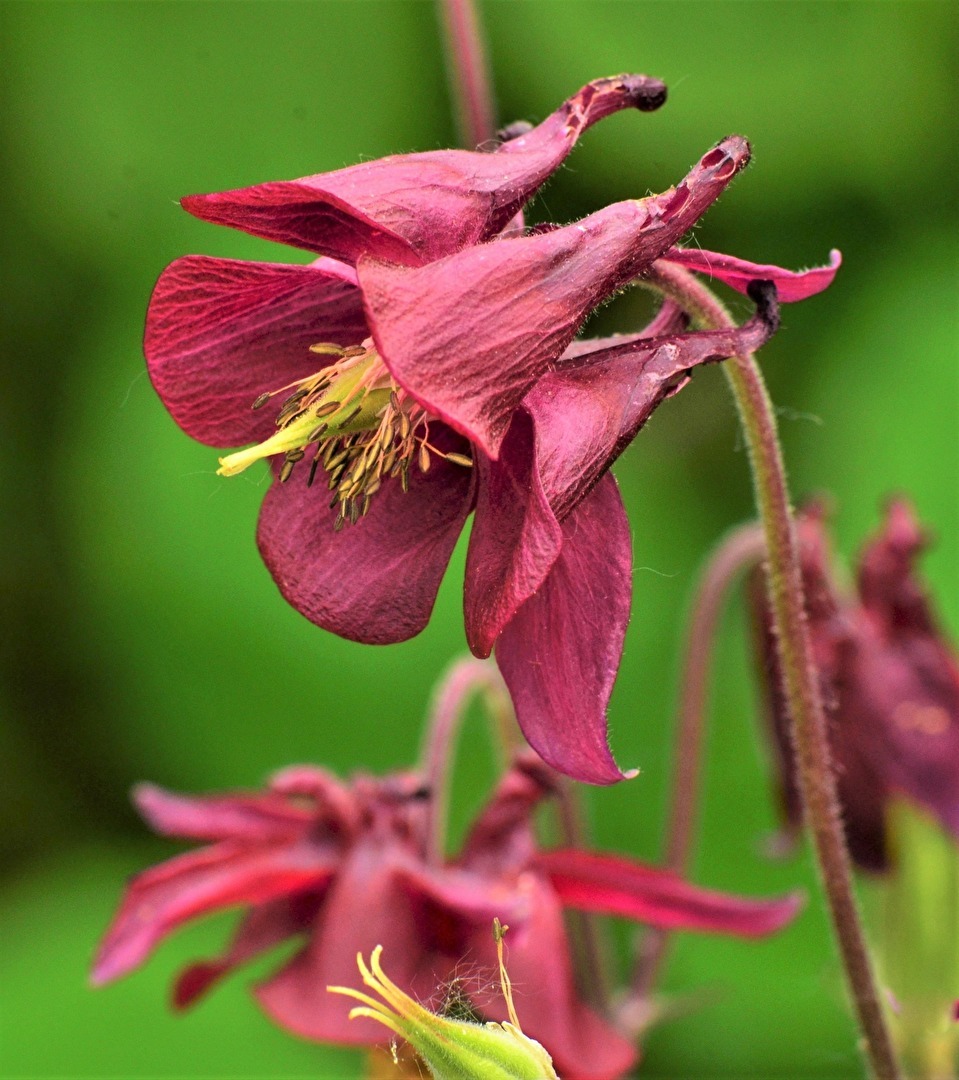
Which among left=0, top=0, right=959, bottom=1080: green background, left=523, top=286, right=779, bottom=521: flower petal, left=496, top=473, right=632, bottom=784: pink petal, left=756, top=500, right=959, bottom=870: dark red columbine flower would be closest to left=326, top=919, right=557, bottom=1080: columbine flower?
left=496, top=473, right=632, bottom=784: pink petal

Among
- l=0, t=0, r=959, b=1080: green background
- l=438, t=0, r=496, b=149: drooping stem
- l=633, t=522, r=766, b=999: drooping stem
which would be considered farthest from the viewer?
l=0, t=0, r=959, b=1080: green background

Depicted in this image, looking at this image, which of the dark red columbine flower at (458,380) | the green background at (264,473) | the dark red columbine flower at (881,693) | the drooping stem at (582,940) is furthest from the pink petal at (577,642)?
the green background at (264,473)

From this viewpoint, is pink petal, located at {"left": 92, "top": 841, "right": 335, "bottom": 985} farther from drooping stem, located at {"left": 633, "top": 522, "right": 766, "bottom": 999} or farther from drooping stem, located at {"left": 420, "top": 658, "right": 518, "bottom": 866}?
drooping stem, located at {"left": 633, "top": 522, "right": 766, "bottom": 999}

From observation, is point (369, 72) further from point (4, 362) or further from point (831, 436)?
point (831, 436)

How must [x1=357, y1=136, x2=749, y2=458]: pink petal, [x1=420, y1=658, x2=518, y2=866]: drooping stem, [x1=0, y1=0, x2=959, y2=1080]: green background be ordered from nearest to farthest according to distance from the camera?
[x1=357, y1=136, x2=749, y2=458]: pink petal, [x1=420, y1=658, x2=518, y2=866]: drooping stem, [x1=0, y1=0, x2=959, y2=1080]: green background

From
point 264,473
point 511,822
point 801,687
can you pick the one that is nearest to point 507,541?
point 801,687

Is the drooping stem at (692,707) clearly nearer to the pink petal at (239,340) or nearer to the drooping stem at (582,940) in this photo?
the drooping stem at (582,940)
